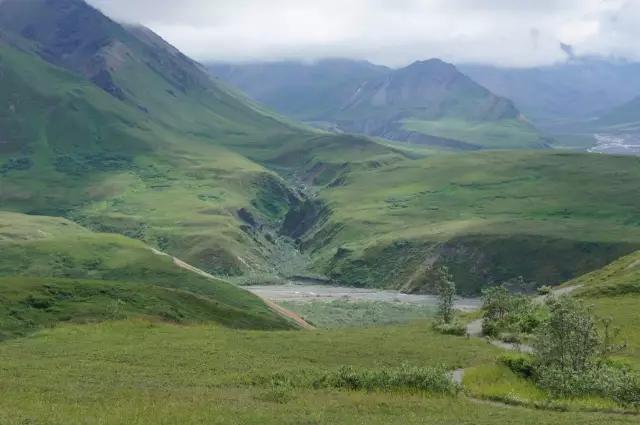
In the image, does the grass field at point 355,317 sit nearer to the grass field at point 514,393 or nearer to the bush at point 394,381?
the grass field at point 514,393

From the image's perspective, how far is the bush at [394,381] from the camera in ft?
196

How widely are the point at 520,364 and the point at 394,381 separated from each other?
16.8 meters

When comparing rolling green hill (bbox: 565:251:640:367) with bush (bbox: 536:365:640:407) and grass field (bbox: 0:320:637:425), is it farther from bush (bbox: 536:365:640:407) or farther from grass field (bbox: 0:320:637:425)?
grass field (bbox: 0:320:637:425)

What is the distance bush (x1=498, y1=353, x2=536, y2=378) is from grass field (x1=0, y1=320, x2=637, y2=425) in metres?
3.89

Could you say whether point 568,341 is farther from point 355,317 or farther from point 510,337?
point 355,317

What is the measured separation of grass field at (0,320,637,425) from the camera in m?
48.6

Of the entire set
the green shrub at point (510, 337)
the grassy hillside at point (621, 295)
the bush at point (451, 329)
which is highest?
the grassy hillside at point (621, 295)

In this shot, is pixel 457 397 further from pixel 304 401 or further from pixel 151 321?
pixel 151 321

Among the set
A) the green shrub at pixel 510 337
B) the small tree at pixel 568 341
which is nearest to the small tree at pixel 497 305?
the green shrub at pixel 510 337

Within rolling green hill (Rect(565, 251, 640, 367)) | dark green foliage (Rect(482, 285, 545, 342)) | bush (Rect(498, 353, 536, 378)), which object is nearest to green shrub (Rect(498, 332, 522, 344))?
dark green foliage (Rect(482, 285, 545, 342))

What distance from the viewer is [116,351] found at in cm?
7388

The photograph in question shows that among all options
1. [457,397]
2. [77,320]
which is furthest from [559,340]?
[77,320]

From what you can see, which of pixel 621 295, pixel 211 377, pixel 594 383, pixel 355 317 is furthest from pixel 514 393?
pixel 355 317

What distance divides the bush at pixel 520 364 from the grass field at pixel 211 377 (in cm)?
389
